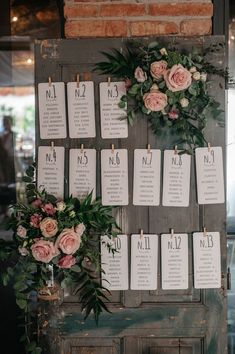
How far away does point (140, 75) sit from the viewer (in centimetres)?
212

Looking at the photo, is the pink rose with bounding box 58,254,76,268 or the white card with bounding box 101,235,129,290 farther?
the white card with bounding box 101,235,129,290

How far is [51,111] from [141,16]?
0.61m

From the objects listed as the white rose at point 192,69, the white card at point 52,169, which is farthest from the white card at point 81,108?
the white rose at point 192,69

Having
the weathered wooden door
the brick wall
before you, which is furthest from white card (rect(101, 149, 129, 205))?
the brick wall

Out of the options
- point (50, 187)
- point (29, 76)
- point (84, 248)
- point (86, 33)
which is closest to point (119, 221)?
point (84, 248)

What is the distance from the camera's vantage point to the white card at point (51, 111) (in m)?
2.25

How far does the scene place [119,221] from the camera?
2.28 metres

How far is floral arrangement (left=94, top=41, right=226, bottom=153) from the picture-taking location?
2.10 metres

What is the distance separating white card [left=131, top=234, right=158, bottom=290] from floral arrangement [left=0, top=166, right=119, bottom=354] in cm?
12

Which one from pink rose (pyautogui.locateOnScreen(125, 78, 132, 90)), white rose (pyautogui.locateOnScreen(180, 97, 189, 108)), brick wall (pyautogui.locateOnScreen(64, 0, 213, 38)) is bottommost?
white rose (pyautogui.locateOnScreen(180, 97, 189, 108))

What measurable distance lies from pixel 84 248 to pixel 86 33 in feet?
3.27

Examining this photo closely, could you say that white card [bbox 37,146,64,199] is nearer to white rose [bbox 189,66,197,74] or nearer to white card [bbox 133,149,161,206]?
white card [bbox 133,149,161,206]

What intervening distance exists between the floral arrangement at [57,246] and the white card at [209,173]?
0.44 metres

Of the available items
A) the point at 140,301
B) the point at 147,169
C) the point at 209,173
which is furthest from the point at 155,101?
the point at 140,301
